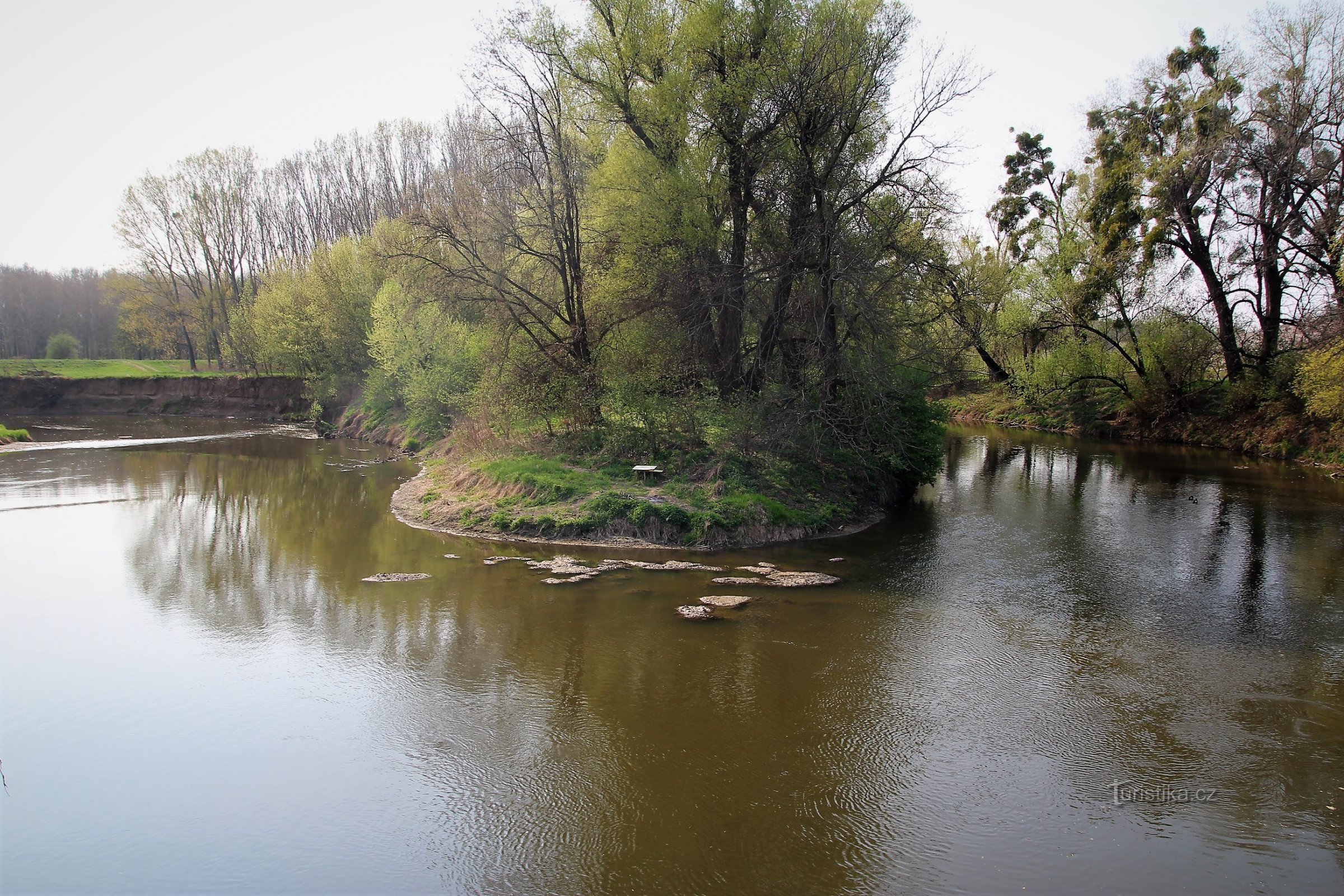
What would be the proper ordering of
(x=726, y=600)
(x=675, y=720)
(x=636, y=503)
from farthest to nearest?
(x=636, y=503)
(x=726, y=600)
(x=675, y=720)

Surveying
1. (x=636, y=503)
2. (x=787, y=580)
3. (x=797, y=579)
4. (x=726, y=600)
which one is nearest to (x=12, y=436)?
(x=636, y=503)

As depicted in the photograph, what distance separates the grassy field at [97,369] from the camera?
51219 millimetres

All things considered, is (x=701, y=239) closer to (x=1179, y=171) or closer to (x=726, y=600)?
(x=726, y=600)

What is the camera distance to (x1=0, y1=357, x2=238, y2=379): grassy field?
5122cm

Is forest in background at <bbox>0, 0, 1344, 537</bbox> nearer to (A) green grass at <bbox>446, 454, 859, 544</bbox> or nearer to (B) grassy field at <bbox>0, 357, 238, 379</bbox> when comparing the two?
(A) green grass at <bbox>446, 454, 859, 544</bbox>

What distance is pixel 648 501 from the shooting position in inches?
644

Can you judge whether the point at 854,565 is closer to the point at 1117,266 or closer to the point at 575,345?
the point at 575,345

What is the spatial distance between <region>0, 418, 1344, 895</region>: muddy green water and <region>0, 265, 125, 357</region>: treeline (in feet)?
245

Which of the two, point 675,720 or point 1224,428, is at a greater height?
point 1224,428

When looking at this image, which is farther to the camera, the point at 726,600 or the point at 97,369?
the point at 97,369

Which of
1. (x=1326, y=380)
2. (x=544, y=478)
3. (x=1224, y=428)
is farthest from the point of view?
(x=1224, y=428)

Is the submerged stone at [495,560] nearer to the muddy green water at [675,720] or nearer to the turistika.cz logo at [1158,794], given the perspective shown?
the muddy green water at [675,720]

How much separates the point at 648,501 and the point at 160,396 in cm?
4772

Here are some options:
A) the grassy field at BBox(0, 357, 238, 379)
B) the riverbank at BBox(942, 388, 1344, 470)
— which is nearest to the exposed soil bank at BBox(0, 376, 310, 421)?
the grassy field at BBox(0, 357, 238, 379)
